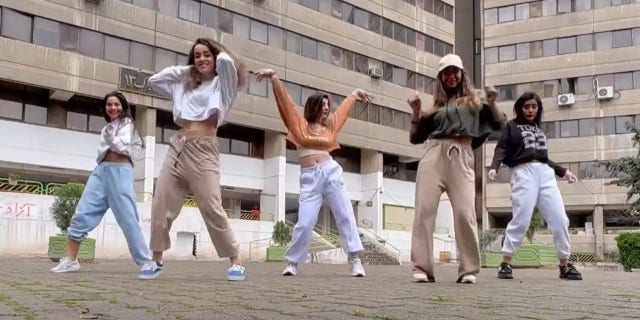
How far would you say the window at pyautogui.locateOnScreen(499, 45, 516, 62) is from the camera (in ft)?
173

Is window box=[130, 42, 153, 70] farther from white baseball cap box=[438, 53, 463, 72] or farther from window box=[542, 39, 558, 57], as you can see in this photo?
window box=[542, 39, 558, 57]

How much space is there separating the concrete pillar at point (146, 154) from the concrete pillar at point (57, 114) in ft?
11.2

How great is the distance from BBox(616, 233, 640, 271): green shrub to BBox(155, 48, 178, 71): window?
73.7ft

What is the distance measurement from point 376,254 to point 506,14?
90.6ft

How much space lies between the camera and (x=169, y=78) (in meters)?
6.60

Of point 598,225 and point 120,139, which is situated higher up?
point 120,139

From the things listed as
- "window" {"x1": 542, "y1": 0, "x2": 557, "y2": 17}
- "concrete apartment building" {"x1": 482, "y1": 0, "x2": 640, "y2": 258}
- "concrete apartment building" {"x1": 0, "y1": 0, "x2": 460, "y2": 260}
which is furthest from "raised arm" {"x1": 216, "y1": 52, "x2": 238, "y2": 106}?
"window" {"x1": 542, "y1": 0, "x2": 557, "y2": 17}

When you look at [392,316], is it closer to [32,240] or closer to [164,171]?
[164,171]

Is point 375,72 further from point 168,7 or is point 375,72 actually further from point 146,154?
point 146,154

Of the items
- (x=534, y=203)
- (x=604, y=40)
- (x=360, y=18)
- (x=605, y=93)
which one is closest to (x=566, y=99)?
(x=605, y=93)

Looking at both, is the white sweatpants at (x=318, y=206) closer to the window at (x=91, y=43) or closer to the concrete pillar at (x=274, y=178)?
the window at (x=91, y=43)

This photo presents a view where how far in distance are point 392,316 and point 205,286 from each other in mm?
2316

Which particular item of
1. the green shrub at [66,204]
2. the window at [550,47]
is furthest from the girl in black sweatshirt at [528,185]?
the window at [550,47]

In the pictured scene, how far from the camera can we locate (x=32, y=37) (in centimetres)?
2936
